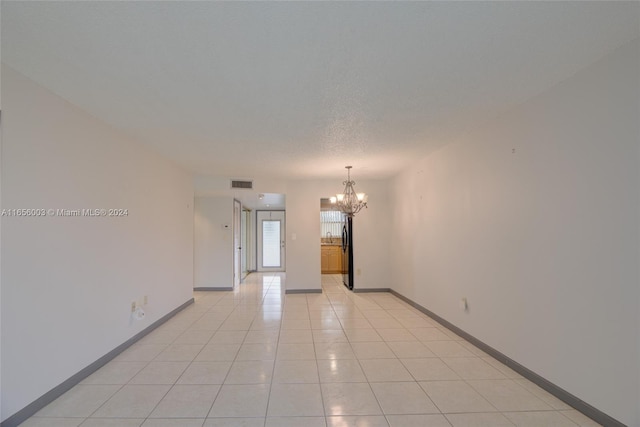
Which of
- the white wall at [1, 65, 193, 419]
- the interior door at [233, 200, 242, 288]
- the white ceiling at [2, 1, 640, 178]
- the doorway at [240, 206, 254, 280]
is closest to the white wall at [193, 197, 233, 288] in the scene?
the interior door at [233, 200, 242, 288]

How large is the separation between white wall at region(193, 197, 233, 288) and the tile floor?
231 centimetres

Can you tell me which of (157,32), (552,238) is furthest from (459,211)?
(157,32)

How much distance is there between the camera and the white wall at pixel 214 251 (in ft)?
21.0

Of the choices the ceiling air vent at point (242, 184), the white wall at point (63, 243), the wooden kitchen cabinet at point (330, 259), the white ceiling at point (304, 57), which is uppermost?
the white ceiling at point (304, 57)

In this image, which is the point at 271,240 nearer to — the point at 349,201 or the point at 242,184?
the point at 242,184

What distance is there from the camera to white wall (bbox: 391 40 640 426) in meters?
1.77

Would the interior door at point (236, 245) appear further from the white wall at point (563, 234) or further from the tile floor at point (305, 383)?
the white wall at point (563, 234)

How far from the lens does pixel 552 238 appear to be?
2246mm

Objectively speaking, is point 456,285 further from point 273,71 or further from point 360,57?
point 273,71

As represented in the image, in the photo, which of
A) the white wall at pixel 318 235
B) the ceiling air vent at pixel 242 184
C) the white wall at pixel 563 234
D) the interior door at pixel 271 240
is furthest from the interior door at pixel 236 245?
the white wall at pixel 563 234

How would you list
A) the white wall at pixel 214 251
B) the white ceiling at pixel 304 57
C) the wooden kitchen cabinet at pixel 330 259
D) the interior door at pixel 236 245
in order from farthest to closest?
1. the wooden kitchen cabinet at pixel 330 259
2. the interior door at pixel 236 245
3. the white wall at pixel 214 251
4. the white ceiling at pixel 304 57

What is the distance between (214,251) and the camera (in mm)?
6406

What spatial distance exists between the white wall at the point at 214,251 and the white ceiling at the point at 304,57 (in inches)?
139

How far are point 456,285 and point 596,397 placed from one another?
172 cm
